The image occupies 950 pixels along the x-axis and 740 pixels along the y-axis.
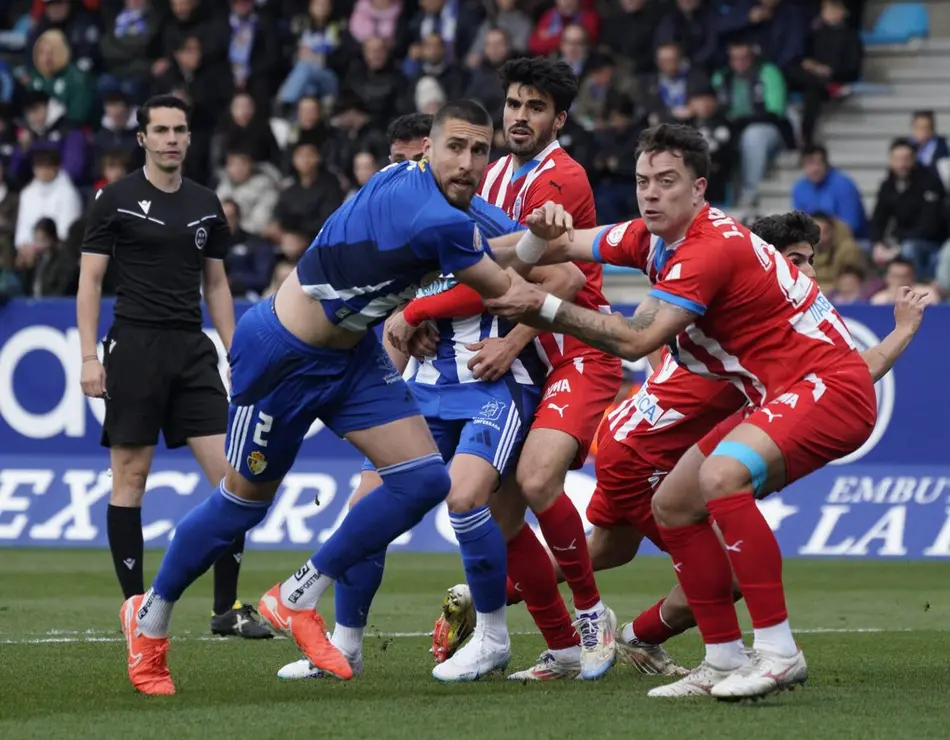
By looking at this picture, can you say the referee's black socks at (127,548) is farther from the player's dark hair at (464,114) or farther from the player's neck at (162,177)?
the player's dark hair at (464,114)

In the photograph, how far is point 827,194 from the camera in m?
17.1

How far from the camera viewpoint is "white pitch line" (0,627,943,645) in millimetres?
8617

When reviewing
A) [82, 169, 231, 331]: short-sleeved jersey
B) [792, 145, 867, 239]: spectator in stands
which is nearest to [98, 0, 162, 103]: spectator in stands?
[792, 145, 867, 239]: spectator in stands

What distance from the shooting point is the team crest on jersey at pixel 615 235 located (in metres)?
6.97

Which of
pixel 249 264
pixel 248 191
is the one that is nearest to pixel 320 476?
pixel 249 264

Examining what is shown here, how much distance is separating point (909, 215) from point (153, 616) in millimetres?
11384

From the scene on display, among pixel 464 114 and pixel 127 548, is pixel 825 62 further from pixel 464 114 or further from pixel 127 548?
pixel 464 114

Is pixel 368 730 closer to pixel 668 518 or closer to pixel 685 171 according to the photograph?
pixel 668 518

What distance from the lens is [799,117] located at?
18828 mm

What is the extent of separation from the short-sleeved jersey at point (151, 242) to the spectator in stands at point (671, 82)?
9.31 meters

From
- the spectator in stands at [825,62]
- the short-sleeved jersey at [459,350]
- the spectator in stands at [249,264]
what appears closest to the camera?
the short-sleeved jersey at [459,350]

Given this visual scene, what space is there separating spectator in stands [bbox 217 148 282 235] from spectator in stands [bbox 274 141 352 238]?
63cm

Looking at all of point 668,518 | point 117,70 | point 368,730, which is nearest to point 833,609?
point 668,518

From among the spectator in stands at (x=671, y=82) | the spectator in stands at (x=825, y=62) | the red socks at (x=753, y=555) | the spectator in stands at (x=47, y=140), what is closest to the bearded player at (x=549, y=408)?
the red socks at (x=753, y=555)
